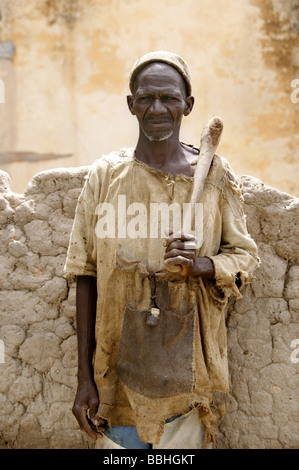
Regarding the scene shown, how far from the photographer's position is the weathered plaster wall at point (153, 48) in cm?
693

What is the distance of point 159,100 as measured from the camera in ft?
6.49

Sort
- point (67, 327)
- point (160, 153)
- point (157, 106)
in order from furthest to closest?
point (67, 327)
point (160, 153)
point (157, 106)

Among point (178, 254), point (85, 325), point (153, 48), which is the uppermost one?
point (153, 48)

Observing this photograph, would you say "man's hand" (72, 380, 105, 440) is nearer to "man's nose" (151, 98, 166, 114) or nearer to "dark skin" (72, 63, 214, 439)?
"dark skin" (72, 63, 214, 439)

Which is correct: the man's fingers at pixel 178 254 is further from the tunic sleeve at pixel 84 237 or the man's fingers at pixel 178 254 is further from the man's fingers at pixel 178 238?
the tunic sleeve at pixel 84 237

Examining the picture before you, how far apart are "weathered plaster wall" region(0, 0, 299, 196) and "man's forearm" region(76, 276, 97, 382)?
16.2ft

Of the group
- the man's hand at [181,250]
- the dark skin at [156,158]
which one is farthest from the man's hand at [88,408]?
the man's hand at [181,250]

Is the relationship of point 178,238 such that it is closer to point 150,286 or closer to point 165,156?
point 150,286

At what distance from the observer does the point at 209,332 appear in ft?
6.76

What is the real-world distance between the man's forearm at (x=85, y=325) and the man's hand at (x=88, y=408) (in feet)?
0.12

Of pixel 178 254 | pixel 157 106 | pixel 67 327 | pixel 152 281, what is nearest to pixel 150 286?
pixel 152 281

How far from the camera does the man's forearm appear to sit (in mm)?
2139

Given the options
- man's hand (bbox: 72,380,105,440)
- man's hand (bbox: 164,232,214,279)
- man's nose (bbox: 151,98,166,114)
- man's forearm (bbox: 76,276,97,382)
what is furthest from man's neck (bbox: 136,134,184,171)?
man's hand (bbox: 72,380,105,440)

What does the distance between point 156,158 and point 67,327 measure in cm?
98
